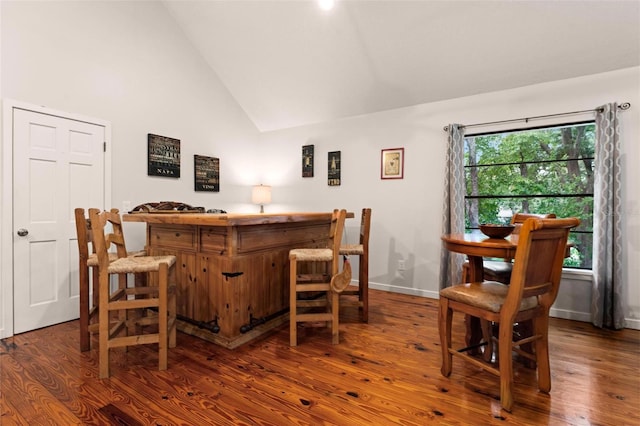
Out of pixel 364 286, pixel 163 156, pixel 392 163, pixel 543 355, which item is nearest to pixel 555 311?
pixel 543 355

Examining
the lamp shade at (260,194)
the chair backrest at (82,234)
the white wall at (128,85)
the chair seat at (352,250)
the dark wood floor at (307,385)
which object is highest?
the white wall at (128,85)

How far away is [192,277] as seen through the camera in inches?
103

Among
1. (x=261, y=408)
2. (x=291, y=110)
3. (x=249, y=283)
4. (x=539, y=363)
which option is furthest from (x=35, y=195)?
(x=539, y=363)

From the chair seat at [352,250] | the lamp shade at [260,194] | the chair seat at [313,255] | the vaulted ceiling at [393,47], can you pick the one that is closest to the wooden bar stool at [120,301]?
the chair seat at [313,255]

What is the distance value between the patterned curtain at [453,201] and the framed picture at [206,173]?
3.00 m

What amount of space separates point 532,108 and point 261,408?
11.9ft

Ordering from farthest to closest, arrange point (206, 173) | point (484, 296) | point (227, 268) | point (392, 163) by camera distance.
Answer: point (206, 173) < point (392, 163) < point (227, 268) < point (484, 296)

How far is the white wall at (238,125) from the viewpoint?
2.83 metres

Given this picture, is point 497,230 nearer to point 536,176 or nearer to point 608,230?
point 608,230

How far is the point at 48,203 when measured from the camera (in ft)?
9.21

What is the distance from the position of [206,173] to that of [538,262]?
3.82 metres

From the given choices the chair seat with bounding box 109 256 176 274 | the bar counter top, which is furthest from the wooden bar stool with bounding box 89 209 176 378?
the bar counter top

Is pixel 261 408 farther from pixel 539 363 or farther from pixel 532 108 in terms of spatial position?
pixel 532 108

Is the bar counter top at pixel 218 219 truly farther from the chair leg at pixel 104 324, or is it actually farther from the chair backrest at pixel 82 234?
the chair leg at pixel 104 324
